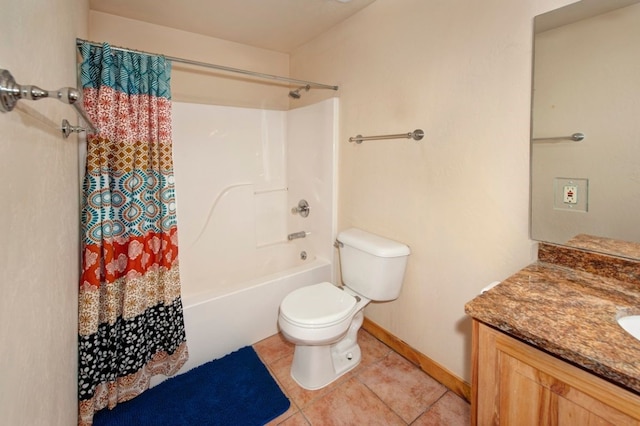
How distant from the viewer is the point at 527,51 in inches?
47.1

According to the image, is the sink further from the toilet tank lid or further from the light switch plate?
the toilet tank lid

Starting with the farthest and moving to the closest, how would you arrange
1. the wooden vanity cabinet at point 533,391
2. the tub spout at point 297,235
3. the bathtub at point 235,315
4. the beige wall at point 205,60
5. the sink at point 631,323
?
the tub spout at point 297,235 → the beige wall at point 205,60 → the bathtub at point 235,315 → the sink at point 631,323 → the wooden vanity cabinet at point 533,391

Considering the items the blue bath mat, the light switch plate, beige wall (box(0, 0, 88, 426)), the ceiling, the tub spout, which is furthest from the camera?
the tub spout

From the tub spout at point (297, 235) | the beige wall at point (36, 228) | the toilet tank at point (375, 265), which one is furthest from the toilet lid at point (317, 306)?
the beige wall at point (36, 228)

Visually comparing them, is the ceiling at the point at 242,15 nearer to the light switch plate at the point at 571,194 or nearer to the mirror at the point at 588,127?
the mirror at the point at 588,127

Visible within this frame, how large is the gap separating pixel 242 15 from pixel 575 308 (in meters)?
2.41

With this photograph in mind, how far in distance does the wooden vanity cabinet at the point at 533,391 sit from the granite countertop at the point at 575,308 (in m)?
0.03

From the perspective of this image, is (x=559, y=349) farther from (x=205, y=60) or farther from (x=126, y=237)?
(x=205, y=60)

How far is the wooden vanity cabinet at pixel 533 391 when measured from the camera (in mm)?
685

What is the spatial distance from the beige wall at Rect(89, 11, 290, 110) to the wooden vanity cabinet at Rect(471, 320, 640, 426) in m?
2.45

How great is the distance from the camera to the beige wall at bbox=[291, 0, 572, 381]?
1.28 m

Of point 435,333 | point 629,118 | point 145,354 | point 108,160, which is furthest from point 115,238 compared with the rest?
point 629,118

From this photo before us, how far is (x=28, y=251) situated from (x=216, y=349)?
141cm

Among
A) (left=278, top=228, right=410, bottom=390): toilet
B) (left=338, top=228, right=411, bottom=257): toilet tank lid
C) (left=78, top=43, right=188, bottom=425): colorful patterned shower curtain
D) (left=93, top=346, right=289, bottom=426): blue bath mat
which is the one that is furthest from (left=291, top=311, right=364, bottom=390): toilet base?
(left=78, top=43, right=188, bottom=425): colorful patterned shower curtain
